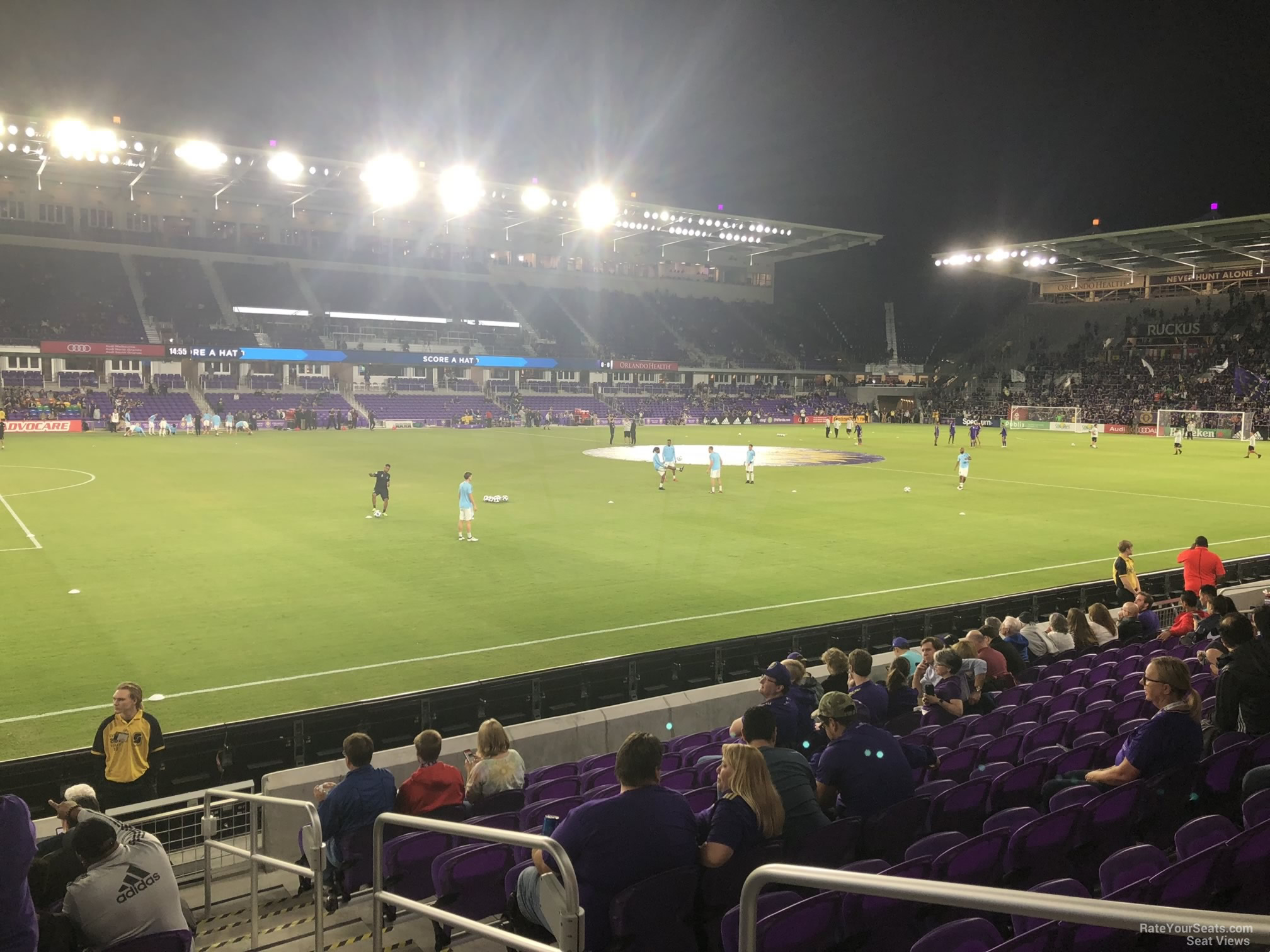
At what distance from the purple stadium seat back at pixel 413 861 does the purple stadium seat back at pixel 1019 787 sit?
3813 millimetres

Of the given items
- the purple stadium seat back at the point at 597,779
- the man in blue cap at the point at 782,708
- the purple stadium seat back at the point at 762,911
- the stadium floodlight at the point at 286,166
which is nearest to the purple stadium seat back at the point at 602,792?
the purple stadium seat back at the point at 597,779

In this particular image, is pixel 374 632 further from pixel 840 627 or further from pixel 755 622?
pixel 840 627

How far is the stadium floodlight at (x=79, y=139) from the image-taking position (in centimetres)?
5269

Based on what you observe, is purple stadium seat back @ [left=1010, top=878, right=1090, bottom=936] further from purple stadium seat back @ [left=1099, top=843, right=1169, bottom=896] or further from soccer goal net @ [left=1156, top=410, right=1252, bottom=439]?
soccer goal net @ [left=1156, top=410, right=1252, bottom=439]

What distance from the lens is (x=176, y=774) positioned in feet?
28.8

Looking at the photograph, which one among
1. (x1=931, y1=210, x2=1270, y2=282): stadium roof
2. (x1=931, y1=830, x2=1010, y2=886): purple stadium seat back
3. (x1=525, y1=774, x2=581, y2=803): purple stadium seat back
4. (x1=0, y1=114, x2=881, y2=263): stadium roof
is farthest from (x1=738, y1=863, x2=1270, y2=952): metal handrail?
(x1=931, y1=210, x2=1270, y2=282): stadium roof

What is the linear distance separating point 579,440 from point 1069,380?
5649 cm

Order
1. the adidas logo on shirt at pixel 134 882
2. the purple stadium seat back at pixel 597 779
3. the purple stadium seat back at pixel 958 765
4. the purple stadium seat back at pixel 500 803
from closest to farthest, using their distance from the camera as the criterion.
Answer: the adidas logo on shirt at pixel 134 882
the purple stadium seat back at pixel 500 803
the purple stadium seat back at pixel 958 765
the purple stadium seat back at pixel 597 779

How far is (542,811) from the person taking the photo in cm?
642

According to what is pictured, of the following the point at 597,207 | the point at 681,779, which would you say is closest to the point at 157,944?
the point at 681,779

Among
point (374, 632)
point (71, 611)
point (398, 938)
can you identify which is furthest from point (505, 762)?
point (71, 611)

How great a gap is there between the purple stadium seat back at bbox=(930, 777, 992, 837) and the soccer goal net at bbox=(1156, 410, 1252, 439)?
71.3 meters

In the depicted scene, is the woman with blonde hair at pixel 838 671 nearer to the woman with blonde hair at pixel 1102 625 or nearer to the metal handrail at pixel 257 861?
the metal handrail at pixel 257 861

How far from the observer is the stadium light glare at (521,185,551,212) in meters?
68.8
